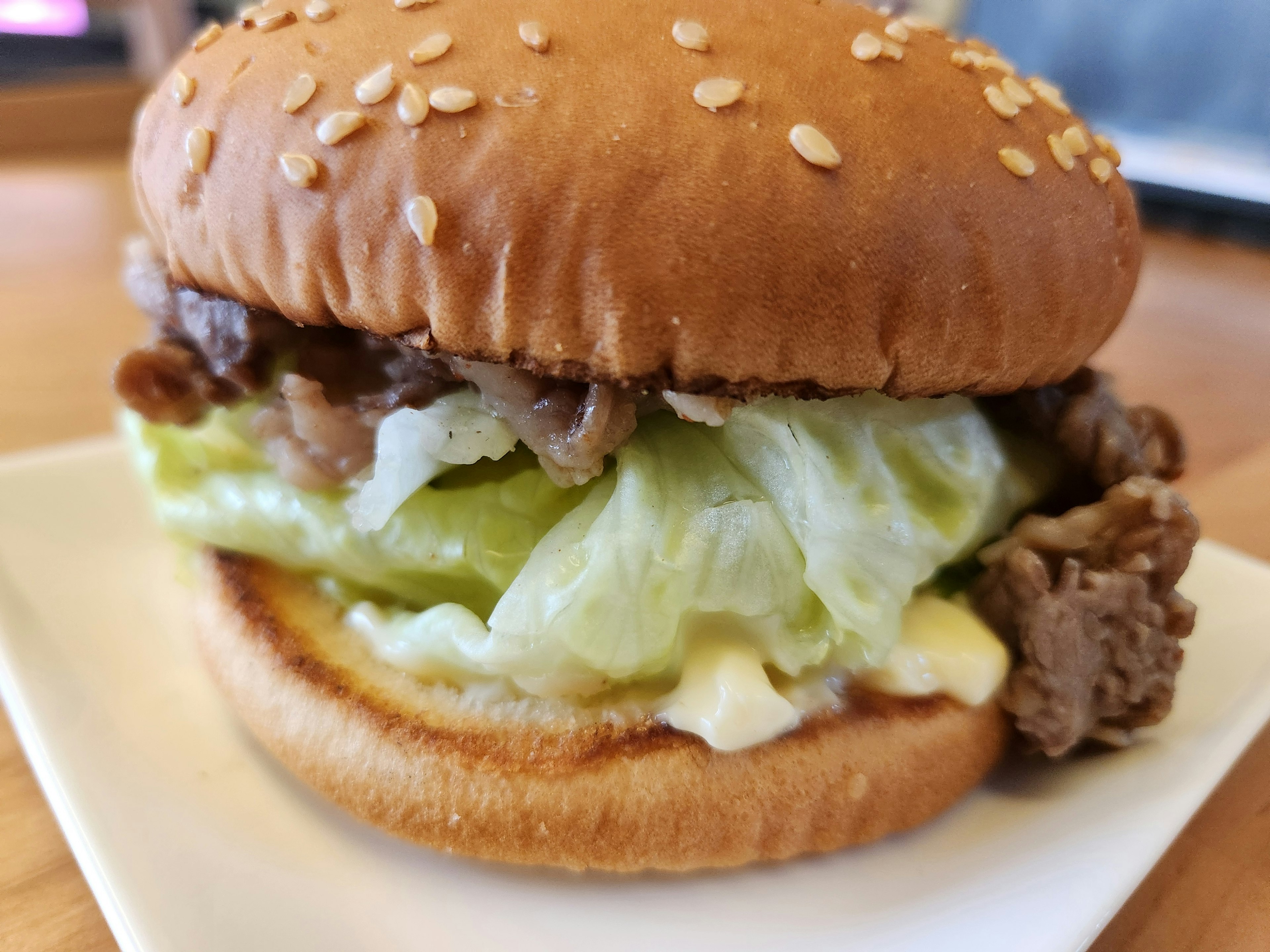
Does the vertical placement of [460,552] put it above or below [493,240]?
below

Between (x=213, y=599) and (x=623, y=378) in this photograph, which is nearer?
(x=623, y=378)

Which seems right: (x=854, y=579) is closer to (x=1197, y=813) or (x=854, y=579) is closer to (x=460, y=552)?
(x=460, y=552)

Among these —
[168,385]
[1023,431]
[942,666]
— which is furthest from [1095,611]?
[168,385]

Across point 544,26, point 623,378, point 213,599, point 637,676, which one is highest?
point 544,26

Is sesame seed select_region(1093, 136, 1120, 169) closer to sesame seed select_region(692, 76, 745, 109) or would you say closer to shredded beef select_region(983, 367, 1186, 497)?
shredded beef select_region(983, 367, 1186, 497)

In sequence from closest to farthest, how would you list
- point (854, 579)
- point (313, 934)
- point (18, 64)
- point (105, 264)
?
1. point (313, 934)
2. point (854, 579)
3. point (105, 264)
4. point (18, 64)

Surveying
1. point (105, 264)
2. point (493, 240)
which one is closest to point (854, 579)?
point (493, 240)

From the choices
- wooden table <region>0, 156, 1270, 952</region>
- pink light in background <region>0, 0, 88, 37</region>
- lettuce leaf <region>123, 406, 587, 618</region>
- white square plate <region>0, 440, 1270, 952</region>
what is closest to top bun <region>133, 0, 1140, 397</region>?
lettuce leaf <region>123, 406, 587, 618</region>

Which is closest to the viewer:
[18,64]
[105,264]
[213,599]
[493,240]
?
[493,240]
